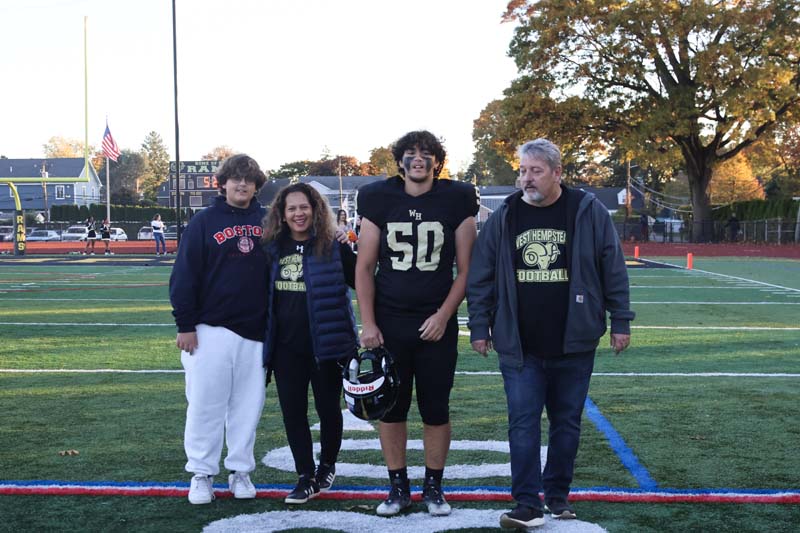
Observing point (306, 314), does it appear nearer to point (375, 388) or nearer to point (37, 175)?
point (375, 388)

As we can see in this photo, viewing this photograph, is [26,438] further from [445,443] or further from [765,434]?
[765,434]

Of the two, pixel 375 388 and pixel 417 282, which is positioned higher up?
pixel 417 282

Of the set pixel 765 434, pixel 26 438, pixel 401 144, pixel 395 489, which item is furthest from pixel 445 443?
pixel 26 438

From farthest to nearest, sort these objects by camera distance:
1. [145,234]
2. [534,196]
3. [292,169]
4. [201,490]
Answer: [292,169] → [145,234] → [201,490] → [534,196]

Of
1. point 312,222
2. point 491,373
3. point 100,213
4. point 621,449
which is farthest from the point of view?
point 100,213

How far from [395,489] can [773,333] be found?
848 centimetres

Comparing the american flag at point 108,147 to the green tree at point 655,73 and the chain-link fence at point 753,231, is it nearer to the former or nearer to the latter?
the green tree at point 655,73

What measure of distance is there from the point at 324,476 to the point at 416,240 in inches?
54.1

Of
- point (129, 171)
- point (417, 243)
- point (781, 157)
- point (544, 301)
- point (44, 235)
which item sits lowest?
point (44, 235)

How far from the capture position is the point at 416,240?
463 cm

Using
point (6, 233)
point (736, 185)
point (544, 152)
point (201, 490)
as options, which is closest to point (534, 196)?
point (544, 152)

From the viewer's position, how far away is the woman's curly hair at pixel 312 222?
4984mm

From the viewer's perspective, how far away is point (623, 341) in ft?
15.2

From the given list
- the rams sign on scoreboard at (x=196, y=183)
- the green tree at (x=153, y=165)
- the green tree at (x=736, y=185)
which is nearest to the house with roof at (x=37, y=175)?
the green tree at (x=153, y=165)
